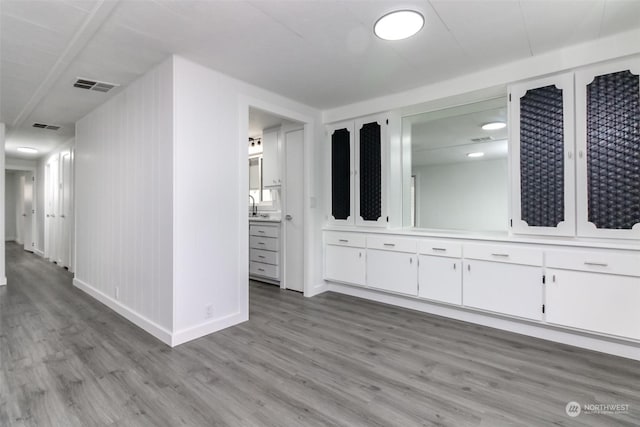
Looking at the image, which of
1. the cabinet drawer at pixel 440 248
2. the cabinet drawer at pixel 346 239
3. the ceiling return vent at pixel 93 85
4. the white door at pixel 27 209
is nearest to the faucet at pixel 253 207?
the cabinet drawer at pixel 346 239

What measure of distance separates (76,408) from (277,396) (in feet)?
3.81

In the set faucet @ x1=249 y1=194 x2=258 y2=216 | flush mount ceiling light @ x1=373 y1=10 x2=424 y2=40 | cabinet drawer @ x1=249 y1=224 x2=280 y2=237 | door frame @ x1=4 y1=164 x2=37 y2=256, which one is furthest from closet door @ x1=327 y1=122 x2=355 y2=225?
door frame @ x1=4 y1=164 x2=37 y2=256

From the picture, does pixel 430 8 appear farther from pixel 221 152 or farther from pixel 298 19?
pixel 221 152

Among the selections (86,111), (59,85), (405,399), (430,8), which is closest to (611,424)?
(405,399)

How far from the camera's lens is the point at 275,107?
141 inches

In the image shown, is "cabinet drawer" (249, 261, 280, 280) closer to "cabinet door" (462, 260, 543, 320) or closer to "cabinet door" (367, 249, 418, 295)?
"cabinet door" (367, 249, 418, 295)

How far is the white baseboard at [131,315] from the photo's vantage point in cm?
270

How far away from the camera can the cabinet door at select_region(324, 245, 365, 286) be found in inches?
155

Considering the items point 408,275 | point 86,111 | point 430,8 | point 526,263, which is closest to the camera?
point 430,8

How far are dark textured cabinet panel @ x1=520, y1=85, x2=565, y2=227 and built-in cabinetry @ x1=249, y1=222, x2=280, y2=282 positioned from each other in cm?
307

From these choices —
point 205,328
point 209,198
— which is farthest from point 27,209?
point 205,328

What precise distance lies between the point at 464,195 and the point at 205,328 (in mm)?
6314

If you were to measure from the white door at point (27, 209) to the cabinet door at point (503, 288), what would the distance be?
33.4ft

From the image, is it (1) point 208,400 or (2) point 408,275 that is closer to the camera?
(1) point 208,400
